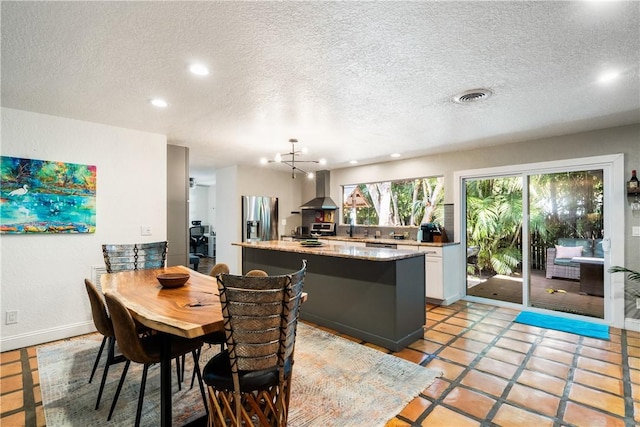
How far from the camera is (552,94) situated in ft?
8.75

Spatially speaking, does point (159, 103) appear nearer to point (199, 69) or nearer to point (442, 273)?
point (199, 69)

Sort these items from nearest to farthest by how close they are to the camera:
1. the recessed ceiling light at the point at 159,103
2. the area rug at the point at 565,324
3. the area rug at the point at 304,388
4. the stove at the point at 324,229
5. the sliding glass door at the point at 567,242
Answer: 1. the area rug at the point at 304,388
2. the recessed ceiling light at the point at 159,103
3. the area rug at the point at 565,324
4. the sliding glass door at the point at 567,242
5. the stove at the point at 324,229

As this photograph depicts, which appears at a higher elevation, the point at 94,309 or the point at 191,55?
the point at 191,55

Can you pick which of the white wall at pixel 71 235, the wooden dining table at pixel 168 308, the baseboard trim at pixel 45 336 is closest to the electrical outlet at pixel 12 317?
the white wall at pixel 71 235

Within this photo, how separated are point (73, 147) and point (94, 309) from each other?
7.52ft

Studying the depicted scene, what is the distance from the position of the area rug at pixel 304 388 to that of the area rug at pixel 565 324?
2.06 meters

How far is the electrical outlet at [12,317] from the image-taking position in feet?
9.97

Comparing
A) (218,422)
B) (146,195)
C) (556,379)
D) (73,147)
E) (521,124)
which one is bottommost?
(556,379)

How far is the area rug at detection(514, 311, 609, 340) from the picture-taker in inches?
134

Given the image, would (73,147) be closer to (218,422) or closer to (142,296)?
(142,296)

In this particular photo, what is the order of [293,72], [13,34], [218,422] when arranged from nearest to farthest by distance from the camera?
[218,422]
[13,34]
[293,72]

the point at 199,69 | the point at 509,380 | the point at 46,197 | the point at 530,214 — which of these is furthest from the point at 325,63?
the point at 530,214

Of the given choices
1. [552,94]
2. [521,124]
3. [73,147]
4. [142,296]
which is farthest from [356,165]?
[142,296]

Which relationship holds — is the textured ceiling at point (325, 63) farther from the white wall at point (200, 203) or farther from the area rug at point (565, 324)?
the white wall at point (200, 203)
